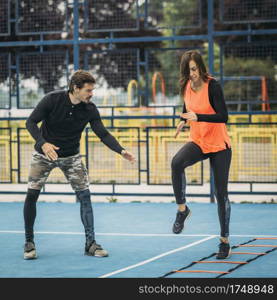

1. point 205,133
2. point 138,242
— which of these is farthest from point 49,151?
point 138,242

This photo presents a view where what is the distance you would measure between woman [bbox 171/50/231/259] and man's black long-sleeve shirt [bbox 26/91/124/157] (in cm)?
77

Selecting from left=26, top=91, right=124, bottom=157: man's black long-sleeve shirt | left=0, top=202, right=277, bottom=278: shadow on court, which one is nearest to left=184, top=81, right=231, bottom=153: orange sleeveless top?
left=26, top=91, right=124, bottom=157: man's black long-sleeve shirt

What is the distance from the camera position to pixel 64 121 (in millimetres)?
9719

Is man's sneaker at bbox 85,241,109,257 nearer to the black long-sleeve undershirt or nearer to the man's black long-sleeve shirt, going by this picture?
the man's black long-sleeve shirt

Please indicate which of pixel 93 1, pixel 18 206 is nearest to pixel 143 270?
pixel 18 206

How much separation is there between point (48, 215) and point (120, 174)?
248 centimetres

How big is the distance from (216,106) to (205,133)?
1.21 ft

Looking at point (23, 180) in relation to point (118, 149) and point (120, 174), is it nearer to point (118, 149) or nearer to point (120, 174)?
point (120, 174)

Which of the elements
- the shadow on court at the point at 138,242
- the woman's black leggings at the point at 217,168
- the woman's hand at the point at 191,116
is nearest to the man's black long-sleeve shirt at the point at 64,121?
the woman's black leggings at the point at 217,168

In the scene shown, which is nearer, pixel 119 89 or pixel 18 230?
pixel 18 230

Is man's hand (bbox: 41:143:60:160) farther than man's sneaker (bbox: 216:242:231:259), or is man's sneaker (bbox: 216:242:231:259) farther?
man's sneaker (bbox: 216:242:231:259)

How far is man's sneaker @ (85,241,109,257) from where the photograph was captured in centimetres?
985

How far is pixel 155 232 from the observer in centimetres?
1191

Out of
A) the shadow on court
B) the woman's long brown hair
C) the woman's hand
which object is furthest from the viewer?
the woman's long brown hair
